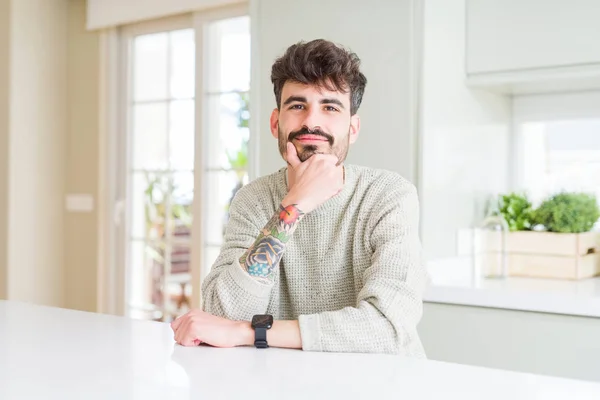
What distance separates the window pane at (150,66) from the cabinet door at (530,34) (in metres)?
1.90

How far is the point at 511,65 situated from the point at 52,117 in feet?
8.74

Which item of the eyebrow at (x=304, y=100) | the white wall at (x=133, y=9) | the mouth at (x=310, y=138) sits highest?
the white wall at (x=133, y=9)

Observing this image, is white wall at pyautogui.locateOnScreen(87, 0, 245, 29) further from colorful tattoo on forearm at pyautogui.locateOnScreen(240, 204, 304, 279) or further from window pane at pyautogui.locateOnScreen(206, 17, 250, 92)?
colorful tattoo on forearm at pyautogui.locateOnScreen(240, 204, 304, 279)

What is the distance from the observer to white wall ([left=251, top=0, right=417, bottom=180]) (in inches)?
102

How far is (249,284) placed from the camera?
1.56 m

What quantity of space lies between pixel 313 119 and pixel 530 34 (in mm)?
1289

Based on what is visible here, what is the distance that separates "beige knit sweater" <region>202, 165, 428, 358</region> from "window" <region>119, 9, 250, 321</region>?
197cm

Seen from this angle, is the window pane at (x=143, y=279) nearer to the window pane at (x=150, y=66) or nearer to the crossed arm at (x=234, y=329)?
the window pane at (x=150, y=66)

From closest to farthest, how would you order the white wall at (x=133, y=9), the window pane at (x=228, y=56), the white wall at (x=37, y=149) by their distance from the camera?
1. the white wall at (x=133, y=9)
2. the window pane at (x=228, y=56)
3. the white wall at (x=37, y=149)

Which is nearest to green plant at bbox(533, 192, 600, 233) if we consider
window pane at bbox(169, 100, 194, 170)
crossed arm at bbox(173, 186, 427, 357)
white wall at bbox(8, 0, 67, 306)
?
crossed arm at bbox(173, 186, 427, 357)

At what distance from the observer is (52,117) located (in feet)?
14.0

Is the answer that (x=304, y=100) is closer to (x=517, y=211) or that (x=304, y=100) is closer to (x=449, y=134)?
(x=449, y=134)

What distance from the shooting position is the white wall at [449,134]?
2.57m

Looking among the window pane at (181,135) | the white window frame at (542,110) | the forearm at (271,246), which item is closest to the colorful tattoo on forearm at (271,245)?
the forearm at (271,246)
